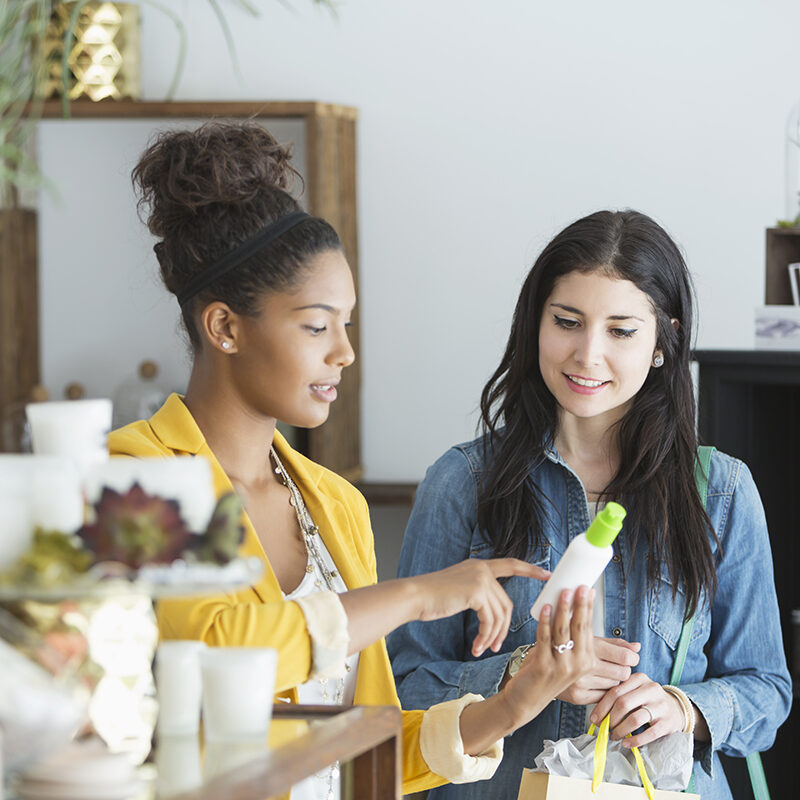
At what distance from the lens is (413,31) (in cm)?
339

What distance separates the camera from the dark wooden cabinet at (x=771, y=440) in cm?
229

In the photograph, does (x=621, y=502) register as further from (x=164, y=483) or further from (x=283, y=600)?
(x=164, y=483)

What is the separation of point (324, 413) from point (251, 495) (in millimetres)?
186

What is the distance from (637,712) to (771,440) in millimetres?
966

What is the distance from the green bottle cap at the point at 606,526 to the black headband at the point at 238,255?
477 millimetres

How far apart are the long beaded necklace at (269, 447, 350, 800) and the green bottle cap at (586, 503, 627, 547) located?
31 centimetres

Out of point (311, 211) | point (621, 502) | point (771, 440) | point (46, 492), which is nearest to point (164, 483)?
point (46, 492)

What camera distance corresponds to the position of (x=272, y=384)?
1356 mm

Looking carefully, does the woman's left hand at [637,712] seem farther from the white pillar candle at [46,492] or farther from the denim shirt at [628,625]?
the white pillar candle at [46,492]

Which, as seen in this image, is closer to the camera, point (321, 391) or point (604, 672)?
point (321, 391)

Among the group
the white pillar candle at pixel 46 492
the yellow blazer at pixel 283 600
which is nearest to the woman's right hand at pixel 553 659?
the yellow blazer at pixel 283 600

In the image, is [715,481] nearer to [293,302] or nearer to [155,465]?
[293,302]

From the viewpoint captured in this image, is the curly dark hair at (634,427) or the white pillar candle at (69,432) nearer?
the white pillar candle at (69,432)

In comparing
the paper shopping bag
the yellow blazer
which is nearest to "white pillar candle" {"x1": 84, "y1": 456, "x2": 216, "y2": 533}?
the yellow blazer
